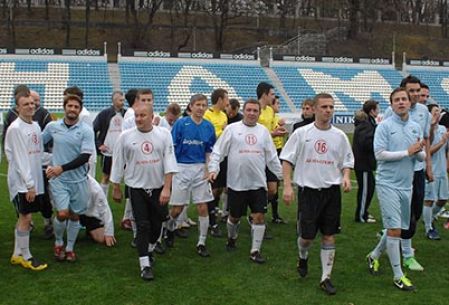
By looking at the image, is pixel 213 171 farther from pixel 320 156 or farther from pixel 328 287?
pixel 328 287

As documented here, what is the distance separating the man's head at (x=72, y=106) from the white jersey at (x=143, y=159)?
2.54 feet

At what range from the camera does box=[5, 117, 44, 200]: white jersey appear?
21.4 feet

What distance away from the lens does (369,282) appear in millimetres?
6430

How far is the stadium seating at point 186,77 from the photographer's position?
33.2 m

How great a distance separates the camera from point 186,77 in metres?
34.7

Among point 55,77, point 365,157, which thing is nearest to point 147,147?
point 365,157

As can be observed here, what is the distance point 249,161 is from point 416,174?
78.6 inches

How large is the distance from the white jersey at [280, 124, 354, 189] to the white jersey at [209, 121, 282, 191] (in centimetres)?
102

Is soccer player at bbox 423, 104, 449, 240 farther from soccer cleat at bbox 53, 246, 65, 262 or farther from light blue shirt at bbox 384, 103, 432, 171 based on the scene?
soccer cleat at bbox 53, 246, 65, 262

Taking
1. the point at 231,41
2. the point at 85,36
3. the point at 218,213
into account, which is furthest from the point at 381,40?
the point at 218,213

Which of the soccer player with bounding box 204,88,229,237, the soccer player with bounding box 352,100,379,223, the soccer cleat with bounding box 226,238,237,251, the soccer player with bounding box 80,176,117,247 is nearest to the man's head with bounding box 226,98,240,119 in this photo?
the soccer player with bounding box 204,88,229,237

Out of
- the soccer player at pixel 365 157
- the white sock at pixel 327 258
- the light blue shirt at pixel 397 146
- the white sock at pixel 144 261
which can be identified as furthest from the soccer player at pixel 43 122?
the soccer player at pixel 365 157

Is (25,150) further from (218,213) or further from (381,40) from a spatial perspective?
(381,40)

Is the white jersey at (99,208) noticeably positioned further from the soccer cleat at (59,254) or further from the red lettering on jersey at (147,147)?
the red lettering on jersey at (147,147)
